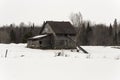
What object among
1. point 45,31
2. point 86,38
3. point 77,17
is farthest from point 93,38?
point 45,31

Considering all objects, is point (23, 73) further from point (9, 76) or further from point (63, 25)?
point (63, 25)

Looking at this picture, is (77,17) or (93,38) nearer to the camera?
(77,17)

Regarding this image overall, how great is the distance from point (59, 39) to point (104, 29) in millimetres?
43284

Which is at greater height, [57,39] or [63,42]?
[57,39]

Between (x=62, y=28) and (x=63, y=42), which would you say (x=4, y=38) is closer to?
(x=62, y=28)

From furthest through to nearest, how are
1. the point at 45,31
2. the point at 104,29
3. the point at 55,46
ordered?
the point at 104,29 < the point at 45,31 < the point at 55,46

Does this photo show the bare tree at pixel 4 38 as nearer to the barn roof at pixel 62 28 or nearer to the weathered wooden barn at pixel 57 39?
the weathered wooden barn at pixel 57 39

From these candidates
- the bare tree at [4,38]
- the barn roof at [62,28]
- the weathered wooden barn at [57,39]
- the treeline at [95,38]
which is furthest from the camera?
the treeline at [95,38]

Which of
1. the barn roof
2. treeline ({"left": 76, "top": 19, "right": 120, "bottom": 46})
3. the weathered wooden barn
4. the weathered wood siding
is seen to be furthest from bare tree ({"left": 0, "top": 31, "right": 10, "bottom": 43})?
the weathered wood siding

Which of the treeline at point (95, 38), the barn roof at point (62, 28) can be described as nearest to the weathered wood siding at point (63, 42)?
the barn roof at point (62, 28)

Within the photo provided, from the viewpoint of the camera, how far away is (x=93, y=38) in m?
76.3

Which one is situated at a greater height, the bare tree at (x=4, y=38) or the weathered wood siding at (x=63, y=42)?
the bare tree at (x=4, y=38)

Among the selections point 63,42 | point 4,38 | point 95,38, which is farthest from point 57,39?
point 95,38

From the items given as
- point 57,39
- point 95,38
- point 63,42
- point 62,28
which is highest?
point 62,28
